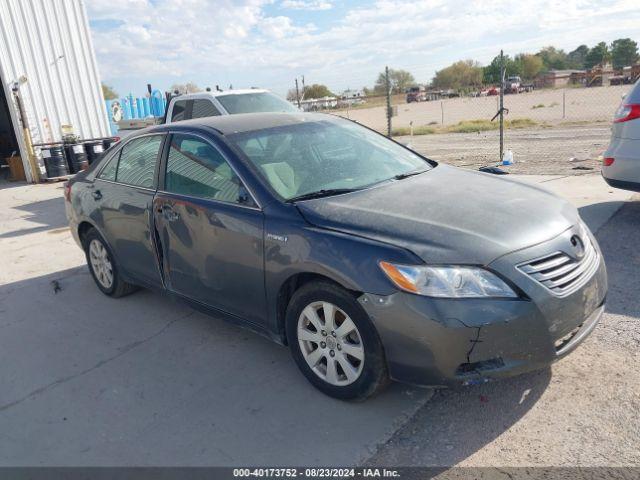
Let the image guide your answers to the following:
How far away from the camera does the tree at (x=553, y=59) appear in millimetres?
99850

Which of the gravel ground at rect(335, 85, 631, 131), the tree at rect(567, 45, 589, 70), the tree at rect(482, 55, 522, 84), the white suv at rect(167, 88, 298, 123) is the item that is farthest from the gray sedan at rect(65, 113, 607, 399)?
the tree at rect(567, 45, 589, 70)

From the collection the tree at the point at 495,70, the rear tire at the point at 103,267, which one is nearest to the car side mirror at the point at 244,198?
the rear tire at the point at 103,267

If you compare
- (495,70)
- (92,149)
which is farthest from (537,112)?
(495,70)

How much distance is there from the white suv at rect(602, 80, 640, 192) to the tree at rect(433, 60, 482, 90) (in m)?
72.7

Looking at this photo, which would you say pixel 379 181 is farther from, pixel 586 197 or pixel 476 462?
pixel 586 197

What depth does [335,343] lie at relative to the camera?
2936mm

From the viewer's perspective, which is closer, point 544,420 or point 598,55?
point 544,420

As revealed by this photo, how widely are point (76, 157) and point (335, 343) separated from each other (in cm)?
1266

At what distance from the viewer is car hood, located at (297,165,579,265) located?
2.65 m

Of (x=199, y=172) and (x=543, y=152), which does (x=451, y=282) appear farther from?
(x=543, y=152)

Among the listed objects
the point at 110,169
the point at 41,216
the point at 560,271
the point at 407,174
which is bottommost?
the point at 41,216

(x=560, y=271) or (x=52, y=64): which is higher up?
(x=52, y=64)

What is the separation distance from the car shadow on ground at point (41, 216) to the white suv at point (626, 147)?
311 inches

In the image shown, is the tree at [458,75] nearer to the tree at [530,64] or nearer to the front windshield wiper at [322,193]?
the tree at [530,64]
